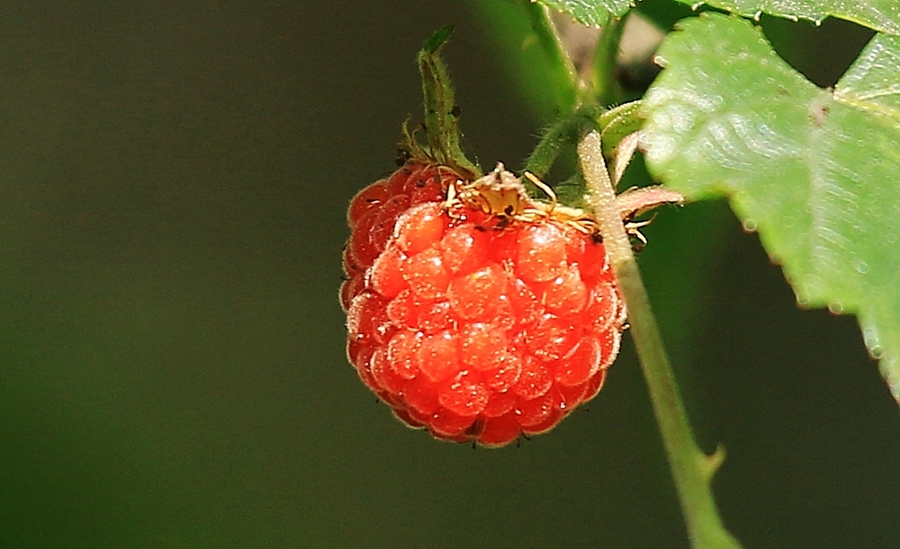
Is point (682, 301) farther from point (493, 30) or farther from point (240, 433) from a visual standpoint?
point (240, 433)

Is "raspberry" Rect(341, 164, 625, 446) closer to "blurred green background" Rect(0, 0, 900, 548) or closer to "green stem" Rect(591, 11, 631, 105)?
"green stem" Rect(591, 11, 631, 105)

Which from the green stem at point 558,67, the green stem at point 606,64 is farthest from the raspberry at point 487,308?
the green stem at point 606,64

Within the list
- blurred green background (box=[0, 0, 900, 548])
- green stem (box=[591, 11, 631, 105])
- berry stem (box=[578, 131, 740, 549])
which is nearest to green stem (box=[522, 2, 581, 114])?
green stem (box=[591, 11, 631, 105])

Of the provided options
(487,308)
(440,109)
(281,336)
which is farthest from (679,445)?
(281,336)

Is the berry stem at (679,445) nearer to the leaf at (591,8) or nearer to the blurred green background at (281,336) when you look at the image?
the leaf at (591,8)

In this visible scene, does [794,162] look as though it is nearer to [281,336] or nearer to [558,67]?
[558,67]

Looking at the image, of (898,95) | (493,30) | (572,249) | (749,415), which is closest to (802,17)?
(898,95)
